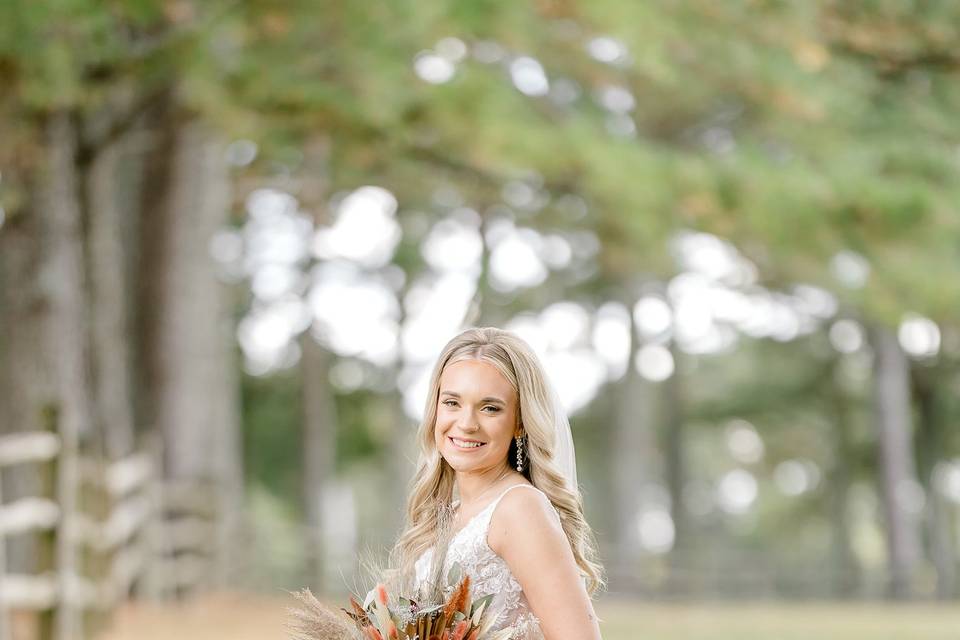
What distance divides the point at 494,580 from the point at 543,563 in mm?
102

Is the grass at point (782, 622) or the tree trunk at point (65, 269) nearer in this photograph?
the tree trunk at point (65, 269)

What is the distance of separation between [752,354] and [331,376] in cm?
981

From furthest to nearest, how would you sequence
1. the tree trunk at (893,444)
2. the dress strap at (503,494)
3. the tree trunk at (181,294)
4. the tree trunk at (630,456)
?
the tree trunk at (630,456)
the tree trunk at (893,444)
the tree trunk at (181,294)
the dress strap at (503,494)

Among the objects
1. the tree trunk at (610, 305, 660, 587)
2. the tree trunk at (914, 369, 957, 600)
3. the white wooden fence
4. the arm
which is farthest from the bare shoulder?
the tree trunk at (914, 369, 957, 600)

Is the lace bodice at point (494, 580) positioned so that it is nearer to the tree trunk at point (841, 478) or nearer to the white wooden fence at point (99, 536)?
the white wooden fence at point (99, 536)

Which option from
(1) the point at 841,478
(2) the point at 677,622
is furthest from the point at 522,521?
(1) the point at 841,478

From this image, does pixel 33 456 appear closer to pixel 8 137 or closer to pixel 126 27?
pixel 8 137

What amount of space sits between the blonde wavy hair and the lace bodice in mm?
97

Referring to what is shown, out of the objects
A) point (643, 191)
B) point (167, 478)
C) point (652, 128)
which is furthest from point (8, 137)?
point (652, 128)

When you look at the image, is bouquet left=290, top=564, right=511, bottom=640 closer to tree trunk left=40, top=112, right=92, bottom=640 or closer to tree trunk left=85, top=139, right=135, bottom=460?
tree trunk left=40, top=112, right=92, bottom=640

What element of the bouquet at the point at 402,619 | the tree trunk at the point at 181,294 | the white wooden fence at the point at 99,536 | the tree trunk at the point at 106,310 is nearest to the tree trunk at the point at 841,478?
the tree trunk at the point at 181,294

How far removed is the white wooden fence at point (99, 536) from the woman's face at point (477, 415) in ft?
16.8

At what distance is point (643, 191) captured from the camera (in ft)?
32.6

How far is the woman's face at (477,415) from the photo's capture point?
254 cm
